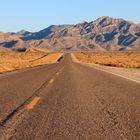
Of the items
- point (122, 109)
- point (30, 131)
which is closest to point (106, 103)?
point (122, 109)

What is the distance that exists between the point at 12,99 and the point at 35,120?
3574 millimetres

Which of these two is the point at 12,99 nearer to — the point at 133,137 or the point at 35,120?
the point at 35,120

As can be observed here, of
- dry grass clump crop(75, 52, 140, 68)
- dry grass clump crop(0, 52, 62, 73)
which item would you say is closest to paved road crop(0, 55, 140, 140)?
dry grass clump crop(0, 52, 62, 73)

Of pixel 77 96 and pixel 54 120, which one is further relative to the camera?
pixel 77 96

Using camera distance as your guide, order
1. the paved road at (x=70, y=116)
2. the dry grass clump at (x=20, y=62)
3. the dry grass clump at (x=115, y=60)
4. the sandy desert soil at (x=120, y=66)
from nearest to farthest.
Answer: the paved road at (x=70, y=116), the sandy desert soil at (x=120, y=66), the dry grass clump at (x=20, y=62), the dry grass clump at (x=115, y=60)

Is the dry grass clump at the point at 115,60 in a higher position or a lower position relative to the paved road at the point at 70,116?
lower

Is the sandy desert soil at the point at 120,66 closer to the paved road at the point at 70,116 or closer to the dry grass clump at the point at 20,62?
the dry grass clump at the point at 20,62

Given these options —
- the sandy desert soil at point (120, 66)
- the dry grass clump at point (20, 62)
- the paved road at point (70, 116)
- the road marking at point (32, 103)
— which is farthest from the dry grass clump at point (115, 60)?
the road marking at point (32, 103)

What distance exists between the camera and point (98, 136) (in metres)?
6.18

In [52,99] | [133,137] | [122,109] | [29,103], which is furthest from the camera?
[52,99]

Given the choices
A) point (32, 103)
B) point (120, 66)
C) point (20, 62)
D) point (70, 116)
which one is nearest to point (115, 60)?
point (20, 62)

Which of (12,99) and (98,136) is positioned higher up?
(98,136)

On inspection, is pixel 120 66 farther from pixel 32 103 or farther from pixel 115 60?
pixel 32 103

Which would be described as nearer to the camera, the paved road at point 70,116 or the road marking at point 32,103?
the paved road at point 70,116
